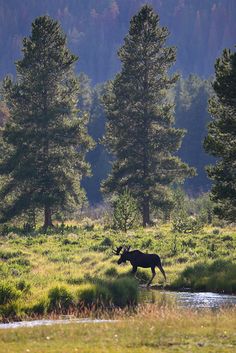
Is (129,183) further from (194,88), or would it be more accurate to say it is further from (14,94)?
(194,88)

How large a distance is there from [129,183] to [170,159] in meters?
4.12

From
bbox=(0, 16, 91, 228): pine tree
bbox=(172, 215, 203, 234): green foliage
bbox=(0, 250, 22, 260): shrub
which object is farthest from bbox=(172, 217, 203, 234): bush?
bbox=(0, 250, 22, 260): shrub

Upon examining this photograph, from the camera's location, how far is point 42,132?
5384 cm

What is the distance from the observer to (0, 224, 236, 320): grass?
70.4 feet

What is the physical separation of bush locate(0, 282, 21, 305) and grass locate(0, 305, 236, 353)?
4.27 metres

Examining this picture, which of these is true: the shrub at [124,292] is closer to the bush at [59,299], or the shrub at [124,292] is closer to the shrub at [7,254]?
the bush at [59,299]

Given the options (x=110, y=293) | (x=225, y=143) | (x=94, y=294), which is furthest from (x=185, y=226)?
(x=94, y=294)

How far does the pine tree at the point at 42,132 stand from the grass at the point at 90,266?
6.78 m

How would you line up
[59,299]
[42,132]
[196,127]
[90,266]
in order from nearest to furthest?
1. [59,299]
2. [90,266]
3. [42,132]
4. [196,127]

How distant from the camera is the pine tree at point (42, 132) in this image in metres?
53.5

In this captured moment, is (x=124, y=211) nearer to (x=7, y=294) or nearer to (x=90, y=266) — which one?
(x=90, y=266)

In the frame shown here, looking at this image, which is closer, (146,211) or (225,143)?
(225,143)

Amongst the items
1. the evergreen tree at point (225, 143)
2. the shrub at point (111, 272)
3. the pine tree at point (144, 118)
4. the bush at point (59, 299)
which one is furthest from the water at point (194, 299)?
the pine tree at point (144, 118)

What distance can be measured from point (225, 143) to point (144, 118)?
25.0 metres
